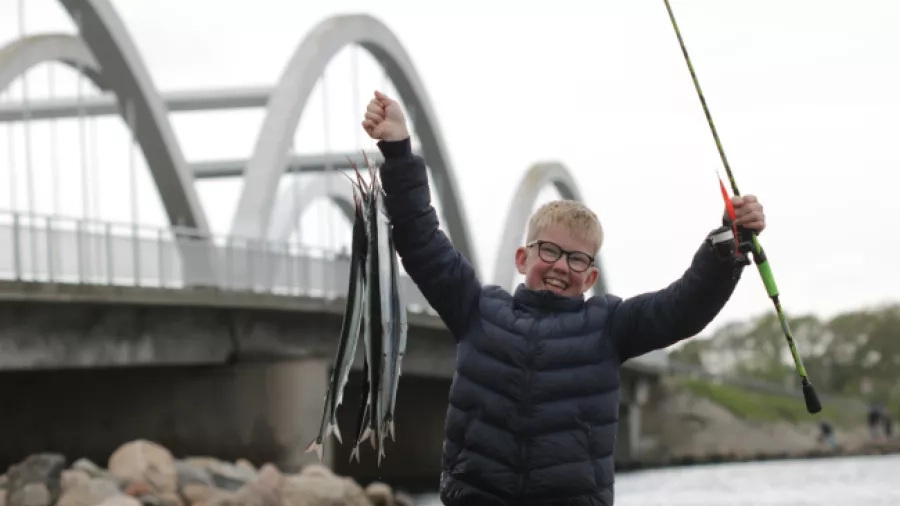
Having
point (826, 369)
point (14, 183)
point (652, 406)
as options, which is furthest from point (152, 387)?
point (826, 369)

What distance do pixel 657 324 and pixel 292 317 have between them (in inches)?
1153

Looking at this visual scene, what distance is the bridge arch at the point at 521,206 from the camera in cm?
6303

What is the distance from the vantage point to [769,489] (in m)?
37.4

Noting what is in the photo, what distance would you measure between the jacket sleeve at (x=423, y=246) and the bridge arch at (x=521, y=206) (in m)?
54.4

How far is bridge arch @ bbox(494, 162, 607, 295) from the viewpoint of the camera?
63.0 metres

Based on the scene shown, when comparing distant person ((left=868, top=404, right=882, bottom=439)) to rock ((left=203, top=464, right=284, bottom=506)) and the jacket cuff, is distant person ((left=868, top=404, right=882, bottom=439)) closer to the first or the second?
rock ((left=203, top=464, right=284, bottom=506))

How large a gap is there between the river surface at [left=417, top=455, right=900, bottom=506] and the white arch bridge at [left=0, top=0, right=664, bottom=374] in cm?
519

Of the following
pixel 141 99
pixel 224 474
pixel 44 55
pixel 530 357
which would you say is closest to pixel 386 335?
pixel 530 357

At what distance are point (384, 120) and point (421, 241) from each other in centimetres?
38

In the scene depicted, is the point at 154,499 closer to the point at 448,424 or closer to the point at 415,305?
the point at 448,424

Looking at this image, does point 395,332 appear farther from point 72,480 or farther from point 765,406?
point 765,406

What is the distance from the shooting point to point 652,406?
264 feet

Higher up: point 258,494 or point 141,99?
point 141,99

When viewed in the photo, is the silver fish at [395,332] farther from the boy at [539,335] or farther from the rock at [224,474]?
the rock at [224,474]
